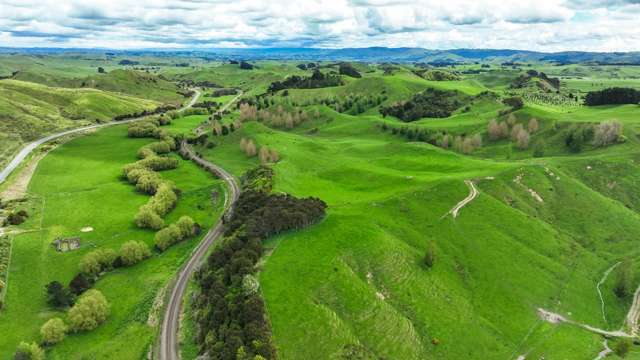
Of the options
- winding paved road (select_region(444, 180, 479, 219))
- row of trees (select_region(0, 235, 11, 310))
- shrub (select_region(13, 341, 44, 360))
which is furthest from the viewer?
winding paved road (select_region(444, 180, 479, 219))

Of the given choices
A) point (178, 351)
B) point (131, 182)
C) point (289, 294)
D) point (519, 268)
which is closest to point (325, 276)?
point (289, 294)

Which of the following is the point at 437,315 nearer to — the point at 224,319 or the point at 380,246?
the point at 380,246

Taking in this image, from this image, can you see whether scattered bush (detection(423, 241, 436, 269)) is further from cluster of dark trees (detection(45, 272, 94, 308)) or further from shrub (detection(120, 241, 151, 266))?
cluster of dark trees (detection(45, 272, 94, 308))

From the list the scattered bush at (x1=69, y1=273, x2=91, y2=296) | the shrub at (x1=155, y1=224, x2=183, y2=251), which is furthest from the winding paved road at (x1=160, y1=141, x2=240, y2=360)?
the scattered bush at (x1=69, y1=273, x2=91, y2=296)

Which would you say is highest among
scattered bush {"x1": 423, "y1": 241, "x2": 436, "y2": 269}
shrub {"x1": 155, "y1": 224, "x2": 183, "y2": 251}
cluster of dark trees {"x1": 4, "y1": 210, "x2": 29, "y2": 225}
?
scattered bush {"x1": 423, "y1": 241, "x2": 436, "y2": 269}

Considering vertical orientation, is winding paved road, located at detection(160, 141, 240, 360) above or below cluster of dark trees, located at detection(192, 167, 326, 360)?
below

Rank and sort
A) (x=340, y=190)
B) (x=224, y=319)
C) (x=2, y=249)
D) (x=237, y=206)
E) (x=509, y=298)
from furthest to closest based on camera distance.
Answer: (x=340, y=190), (x=237, y=206), (x=2, y=249), (x=509, y=298), (x=224, y=319)

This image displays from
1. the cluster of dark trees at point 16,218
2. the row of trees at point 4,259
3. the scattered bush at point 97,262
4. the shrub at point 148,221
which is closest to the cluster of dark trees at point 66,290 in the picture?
the scattered bush at point 97,262
